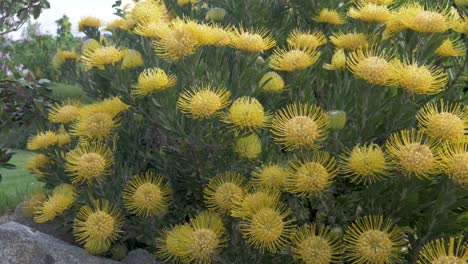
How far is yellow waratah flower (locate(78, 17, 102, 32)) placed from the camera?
11.0 feet

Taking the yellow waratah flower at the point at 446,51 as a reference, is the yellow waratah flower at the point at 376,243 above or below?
below

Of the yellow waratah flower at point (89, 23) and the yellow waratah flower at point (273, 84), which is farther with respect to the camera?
the yellow waratah flower at point (89, 23)

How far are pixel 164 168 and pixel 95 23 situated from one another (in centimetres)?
132

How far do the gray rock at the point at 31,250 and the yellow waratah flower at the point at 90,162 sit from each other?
39cm

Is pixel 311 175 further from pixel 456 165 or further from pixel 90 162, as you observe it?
pixel 90 162

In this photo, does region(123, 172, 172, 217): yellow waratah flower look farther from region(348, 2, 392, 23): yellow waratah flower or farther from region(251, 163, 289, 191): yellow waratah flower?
region(348, 2, 392, 23): yellow waratah flower

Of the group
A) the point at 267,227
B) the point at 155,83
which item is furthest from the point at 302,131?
the point at 155,83

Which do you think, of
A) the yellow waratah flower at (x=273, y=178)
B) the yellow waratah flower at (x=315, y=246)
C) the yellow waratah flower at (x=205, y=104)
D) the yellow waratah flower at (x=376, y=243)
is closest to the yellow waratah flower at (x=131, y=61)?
the yellow waratah flower at (x=205, y=104)

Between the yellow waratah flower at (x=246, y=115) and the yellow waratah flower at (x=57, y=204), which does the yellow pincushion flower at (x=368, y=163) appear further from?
the yellow waratah flower at (x=57, y=204)

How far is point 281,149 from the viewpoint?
2.27 meters

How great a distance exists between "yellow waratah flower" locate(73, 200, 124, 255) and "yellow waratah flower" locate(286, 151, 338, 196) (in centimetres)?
78

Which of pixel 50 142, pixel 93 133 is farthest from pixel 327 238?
pixel 50 142

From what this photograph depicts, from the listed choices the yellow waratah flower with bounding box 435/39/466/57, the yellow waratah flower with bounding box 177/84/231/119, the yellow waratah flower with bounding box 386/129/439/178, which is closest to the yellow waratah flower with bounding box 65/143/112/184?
the yellow waratah flower with bounding box 177/84/231/119

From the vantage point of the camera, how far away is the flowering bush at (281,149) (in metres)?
1.79
